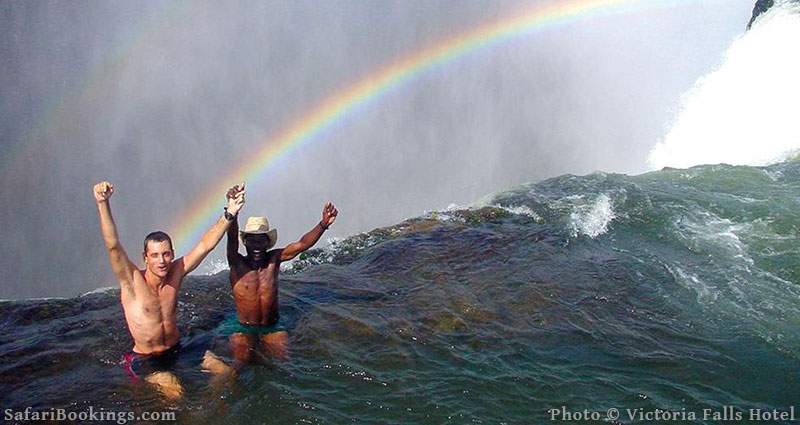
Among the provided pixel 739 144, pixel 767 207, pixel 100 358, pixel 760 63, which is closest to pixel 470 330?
pixel 100 358

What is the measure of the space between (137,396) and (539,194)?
27.0 ft

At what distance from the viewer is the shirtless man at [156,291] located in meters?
3.88

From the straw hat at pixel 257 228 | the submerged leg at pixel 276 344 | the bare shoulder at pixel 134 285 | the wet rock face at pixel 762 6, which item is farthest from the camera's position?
the wet rock face at pixel 762 6

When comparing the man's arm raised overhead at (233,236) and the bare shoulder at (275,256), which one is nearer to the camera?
the man's arm raised overhead at (233,236)

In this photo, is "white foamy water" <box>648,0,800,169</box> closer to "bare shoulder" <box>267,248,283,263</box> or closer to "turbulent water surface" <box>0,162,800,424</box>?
"turbulent water surface" <box>0,162,800,424</box>

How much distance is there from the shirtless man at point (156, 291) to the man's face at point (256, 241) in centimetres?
47

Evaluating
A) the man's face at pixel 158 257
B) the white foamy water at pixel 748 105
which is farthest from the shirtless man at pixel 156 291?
the white foamy water at pixel 748 105

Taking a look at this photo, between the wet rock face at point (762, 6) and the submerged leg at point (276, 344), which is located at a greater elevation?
the wet rock face at point (762, 6)

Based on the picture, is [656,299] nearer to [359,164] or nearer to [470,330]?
[470,330]

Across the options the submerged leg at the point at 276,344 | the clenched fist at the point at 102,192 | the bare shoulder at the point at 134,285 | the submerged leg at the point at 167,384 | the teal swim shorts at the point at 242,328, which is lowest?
the submerged leg at the point at 167,384

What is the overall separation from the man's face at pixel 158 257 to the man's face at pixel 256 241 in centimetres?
76

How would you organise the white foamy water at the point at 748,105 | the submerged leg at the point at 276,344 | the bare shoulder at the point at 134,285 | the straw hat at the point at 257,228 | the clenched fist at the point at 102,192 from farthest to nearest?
the white foamy water at the point at 748,105
the submerged leg at the point at 276,344
the straw hat at the point at 257,228
the bare shoulder at the point at 134,285
the clenched fist at the point at 102,192

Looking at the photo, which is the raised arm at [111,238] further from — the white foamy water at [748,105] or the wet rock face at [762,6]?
the wet rock face at [762,6]

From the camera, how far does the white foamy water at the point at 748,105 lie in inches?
666
